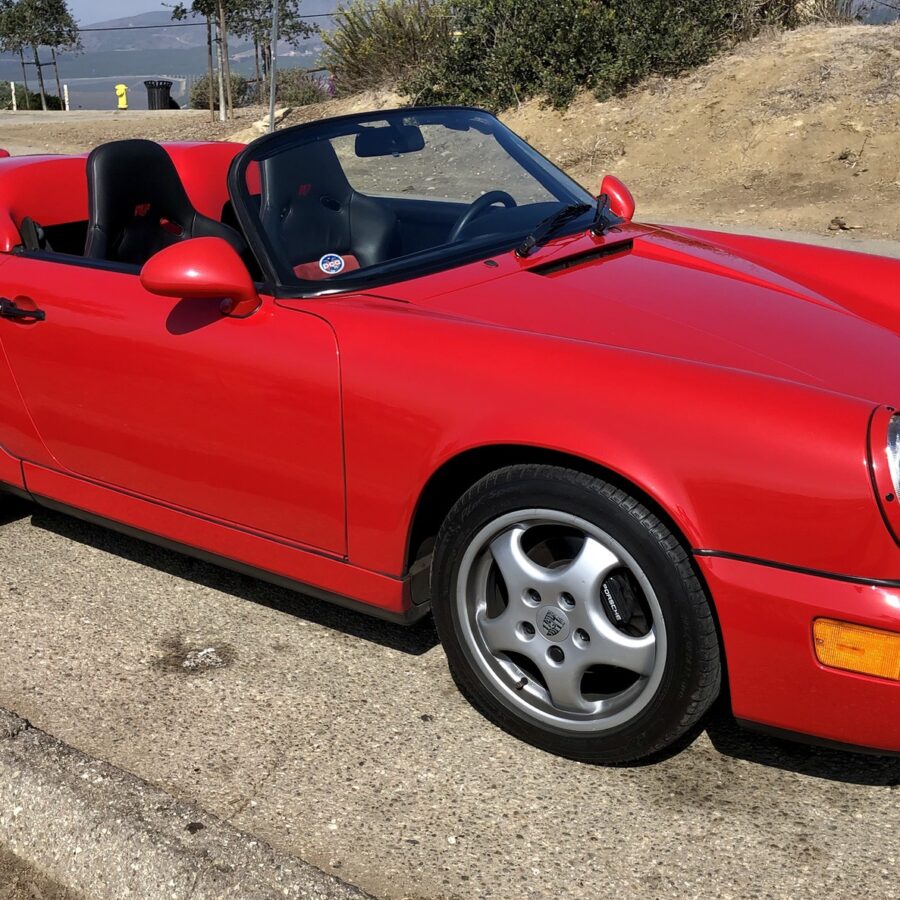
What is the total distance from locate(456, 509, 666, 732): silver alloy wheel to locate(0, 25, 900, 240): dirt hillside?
8513mm

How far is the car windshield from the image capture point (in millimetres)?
3098

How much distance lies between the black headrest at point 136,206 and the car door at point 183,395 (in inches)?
11.5

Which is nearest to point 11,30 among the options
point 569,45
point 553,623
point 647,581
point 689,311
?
point 569,45

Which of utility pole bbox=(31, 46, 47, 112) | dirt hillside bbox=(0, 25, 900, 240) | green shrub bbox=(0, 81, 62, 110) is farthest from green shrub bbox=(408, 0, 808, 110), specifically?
green shrub bbox=(0, 81, 62, 110)

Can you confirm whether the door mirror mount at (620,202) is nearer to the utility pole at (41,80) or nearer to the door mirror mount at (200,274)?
the door mirror mount at (200,274)

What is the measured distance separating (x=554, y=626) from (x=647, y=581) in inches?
12.2

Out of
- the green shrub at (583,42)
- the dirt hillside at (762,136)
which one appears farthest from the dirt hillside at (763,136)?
the green shrub at (583,42)

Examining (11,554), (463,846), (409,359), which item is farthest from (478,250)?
(11,554)

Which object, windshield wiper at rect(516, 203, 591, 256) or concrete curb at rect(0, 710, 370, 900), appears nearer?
concrete curb at rect(0, 710, 370, 900)

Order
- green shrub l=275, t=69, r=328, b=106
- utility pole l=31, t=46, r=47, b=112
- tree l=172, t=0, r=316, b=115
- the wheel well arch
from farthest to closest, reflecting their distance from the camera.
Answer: utility pole l=31, t=46, r=47, b=112 < tree l=172, t=0, r=316, b=115 < green shrub l=275, t=69, r=328, b=106 < the wheel well arch

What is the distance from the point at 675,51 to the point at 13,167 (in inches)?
485

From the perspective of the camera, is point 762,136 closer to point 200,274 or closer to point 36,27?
point 200,274

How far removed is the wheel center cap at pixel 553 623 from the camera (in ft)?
8.40

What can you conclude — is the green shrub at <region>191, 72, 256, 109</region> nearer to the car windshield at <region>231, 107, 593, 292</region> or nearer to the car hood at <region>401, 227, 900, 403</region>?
the car windshield at <region>231, 107, 593, 292</region>
